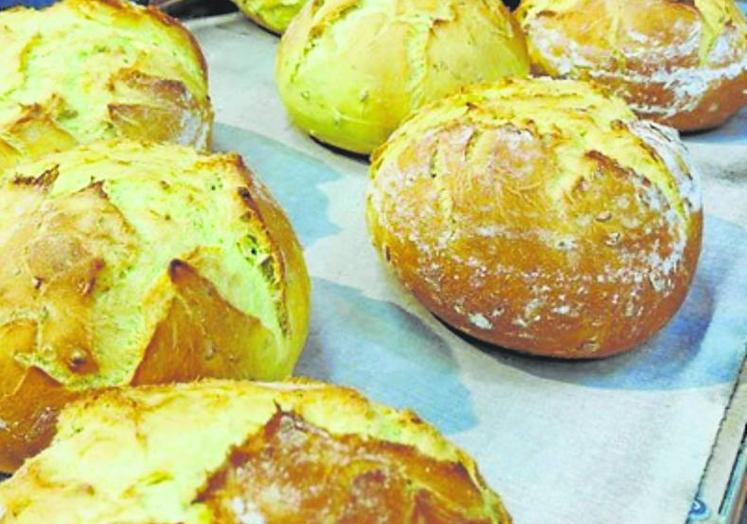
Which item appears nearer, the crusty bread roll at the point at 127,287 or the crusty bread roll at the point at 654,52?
the crusty bread roll at the point at 127,287

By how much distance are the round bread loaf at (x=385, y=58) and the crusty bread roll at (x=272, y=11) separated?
1.42ft

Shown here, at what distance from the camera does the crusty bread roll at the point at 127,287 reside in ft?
4.48

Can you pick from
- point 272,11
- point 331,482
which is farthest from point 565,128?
point 272,11

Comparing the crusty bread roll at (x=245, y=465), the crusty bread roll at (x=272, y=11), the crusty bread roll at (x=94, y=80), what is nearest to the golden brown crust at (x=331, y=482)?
the crusty bread roll at (x=245, y=465)

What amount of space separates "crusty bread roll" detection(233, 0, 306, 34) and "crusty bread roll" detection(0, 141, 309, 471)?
126 cm

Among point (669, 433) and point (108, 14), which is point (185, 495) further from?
point (108, 14)

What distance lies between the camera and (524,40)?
2.33 meters

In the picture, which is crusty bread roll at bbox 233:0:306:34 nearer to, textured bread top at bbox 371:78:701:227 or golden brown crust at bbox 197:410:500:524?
textured bread top at bbox 371:78:701:227

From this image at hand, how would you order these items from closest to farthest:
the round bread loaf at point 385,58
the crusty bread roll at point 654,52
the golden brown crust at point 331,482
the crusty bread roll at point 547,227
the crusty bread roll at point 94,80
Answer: the golden brown crust at point 331,482 < the crusty bread roll at point 547,227 < the crusty bread roll at point 94,80 < the round bread loaf at point 385,58 < the crusty bread roll at point 654,52

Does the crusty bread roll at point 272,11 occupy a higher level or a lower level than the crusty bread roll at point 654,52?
lower

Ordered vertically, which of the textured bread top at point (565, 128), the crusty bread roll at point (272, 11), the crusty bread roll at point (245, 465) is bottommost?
the crusty bread roll at point (272, 11)

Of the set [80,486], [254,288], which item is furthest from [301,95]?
[80,486]

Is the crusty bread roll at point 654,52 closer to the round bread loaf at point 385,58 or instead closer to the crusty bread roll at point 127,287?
the round bread loaf at point 385,58

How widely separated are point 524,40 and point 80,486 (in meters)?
1.65
